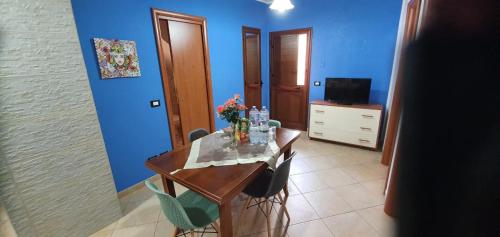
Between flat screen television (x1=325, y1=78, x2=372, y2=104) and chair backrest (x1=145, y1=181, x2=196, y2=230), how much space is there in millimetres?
2875

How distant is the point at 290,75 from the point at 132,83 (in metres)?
2.73

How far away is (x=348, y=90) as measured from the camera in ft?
10.6

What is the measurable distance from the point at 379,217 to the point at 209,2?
3.16 meters

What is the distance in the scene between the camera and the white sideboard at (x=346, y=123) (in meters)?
3.05

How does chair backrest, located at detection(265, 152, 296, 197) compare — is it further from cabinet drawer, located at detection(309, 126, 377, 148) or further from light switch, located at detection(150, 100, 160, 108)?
cabinet drawer, located at detection(309, 126, 377, 148)

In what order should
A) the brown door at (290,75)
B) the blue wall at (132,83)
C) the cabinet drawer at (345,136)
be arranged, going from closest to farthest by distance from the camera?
the blue wall at (132,83) → the cabinet drawer at (345,136) → the brown door at (290,75)

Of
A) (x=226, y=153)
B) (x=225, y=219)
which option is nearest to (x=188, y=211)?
(x=225, y=219)

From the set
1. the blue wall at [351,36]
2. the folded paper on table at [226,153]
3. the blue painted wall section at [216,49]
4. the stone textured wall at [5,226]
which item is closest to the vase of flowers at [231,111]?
the folded paper on table at [226,153]

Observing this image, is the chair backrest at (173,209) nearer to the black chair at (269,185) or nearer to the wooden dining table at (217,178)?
the wooden dining table at (217,178)

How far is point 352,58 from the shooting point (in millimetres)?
3312

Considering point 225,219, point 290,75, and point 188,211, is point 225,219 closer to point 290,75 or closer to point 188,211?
point 188,211

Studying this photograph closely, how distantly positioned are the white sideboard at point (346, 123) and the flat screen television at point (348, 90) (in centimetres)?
12

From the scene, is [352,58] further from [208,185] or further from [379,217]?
[208,185]

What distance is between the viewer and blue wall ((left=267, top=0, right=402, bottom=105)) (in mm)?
2998
